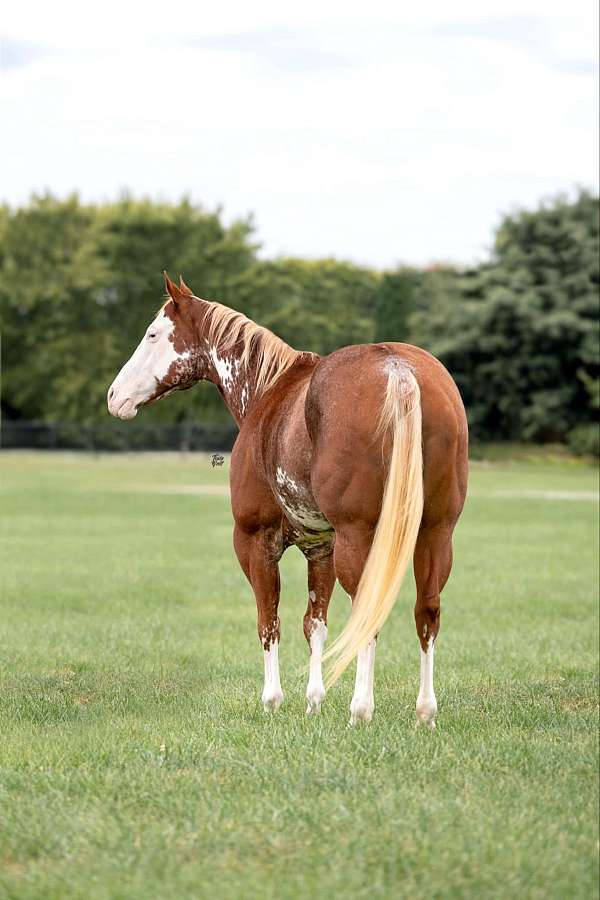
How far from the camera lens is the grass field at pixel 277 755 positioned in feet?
13.4

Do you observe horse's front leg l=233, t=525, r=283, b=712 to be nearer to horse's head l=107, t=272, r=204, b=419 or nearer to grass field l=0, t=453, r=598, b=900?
grass field l=0, t=453, r=598, b=900

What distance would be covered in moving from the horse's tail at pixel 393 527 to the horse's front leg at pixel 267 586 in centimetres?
101

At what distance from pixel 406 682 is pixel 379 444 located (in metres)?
2.84

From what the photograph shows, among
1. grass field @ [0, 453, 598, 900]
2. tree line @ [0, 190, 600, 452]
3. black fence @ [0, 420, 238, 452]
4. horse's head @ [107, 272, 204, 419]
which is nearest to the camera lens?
grass field @ [0, 453, 598, 900]

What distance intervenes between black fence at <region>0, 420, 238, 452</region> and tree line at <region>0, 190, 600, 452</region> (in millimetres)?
761

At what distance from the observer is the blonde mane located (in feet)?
23.0

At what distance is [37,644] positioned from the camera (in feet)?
34.0

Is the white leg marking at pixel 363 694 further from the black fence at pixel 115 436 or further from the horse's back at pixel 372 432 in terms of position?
the black fence at pixel 115 436

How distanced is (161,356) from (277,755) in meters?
2.64

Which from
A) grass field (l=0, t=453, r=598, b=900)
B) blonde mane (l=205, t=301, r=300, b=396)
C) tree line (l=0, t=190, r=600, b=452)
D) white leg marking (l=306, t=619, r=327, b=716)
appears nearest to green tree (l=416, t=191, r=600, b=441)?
tree line (l=0, t=190, r=600, b=452)

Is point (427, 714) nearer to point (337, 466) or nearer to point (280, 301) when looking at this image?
point (337, 466)

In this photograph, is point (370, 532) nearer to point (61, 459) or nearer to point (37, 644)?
point (37, 644)

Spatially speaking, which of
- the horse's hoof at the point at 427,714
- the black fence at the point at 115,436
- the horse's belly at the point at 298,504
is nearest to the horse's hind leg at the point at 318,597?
the horse's belly at the point at 298,504

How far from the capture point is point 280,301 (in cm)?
5903
